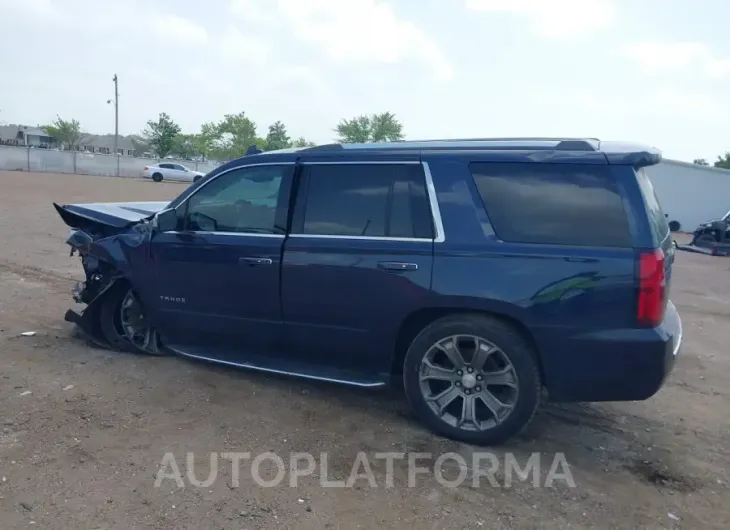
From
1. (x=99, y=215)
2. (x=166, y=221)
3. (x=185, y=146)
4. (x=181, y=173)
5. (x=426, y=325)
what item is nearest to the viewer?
(x=426, y=325)

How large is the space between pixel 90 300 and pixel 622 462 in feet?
15.5

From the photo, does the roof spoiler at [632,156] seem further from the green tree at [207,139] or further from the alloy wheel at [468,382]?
the green tree at [207,139]

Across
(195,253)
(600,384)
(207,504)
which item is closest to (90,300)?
(195,253)

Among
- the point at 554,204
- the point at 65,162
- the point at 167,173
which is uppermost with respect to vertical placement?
the point at 65,162

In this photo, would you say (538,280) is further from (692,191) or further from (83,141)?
(83,141)

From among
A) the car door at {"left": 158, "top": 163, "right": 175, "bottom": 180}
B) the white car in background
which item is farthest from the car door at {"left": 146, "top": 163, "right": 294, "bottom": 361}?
the car door at {"left": 158, "top": 163, "right": 175, "bottom": 180}

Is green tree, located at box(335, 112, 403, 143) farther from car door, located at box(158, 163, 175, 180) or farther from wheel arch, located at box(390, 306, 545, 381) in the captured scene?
wheel arch, located at box(390, 306, 545, 381)

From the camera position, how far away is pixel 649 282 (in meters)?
3.63

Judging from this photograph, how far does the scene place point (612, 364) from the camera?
12.3 ft

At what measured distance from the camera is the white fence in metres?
43.2

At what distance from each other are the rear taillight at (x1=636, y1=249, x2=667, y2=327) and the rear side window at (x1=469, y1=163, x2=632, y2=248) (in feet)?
0.49

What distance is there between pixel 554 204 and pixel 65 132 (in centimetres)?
9341

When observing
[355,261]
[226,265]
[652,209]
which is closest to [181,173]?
[226,265]

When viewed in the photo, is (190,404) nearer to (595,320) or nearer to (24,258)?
(595,320)
